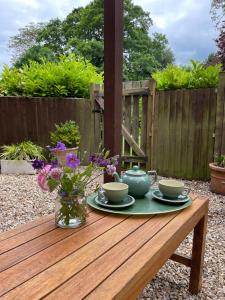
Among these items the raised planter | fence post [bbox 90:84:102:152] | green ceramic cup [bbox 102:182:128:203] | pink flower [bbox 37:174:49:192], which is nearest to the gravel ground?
the raised planter

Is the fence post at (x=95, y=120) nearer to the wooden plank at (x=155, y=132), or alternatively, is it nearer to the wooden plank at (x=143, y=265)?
the wooden plank at (x=155, y=132)

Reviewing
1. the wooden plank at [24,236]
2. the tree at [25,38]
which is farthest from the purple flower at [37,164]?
the tree at [25,38]

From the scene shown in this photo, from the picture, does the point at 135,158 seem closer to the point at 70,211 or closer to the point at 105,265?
the point at 70,211

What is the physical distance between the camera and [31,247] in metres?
0.92

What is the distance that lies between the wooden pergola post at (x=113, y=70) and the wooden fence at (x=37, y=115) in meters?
2.84

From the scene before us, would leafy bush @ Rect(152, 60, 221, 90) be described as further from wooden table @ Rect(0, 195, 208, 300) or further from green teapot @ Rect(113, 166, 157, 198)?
wooden table @ Rect(0, 195, 208, 300)

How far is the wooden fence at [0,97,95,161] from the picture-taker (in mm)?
4574

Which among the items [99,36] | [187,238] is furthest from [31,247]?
[99,36]

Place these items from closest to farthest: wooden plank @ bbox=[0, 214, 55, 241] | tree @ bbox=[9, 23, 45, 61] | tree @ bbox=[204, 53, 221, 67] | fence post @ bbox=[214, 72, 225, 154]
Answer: wooden plank @ bbox=[0, 214, 55, 241], fence post @ bbox=[214, 72, 225, 154], tree @ bbox=[204, 53, 221, 67], tree @ bbox=[9, 23, 45, 61]

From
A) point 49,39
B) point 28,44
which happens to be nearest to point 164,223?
point 49,39

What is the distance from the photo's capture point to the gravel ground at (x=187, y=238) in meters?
1.56

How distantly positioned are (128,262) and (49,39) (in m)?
16.0

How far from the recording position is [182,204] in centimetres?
132

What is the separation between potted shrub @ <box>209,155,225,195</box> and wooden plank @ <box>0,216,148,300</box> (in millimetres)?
2324
